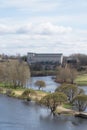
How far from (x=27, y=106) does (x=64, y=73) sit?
65.7m

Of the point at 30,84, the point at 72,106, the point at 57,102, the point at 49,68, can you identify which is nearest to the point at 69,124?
the point at 57,102

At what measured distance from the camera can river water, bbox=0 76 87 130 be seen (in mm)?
48853

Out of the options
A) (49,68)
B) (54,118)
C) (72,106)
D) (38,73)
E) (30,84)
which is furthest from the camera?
(49,68)

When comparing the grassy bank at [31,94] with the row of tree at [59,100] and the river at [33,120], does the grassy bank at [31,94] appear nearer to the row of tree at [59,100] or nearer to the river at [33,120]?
the river at [33,120]

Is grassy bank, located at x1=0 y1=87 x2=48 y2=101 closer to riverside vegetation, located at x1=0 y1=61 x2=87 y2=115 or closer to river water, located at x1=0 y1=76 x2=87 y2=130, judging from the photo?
riverside vegetation, located at x1=0 y1=61 x2=87 y2=115

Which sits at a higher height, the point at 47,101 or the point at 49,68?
the point at 47,101

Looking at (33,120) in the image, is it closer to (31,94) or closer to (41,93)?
(31,94)

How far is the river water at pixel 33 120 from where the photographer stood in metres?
48.9

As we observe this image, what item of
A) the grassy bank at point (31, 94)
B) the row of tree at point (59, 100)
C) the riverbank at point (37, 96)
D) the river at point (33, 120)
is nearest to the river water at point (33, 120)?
the river at point (33, 120)

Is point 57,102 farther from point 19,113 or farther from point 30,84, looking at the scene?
point 30,84

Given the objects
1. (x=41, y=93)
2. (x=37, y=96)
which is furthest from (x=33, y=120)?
(x=41, y=93)

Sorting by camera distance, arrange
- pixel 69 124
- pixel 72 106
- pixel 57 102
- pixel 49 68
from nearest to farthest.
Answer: pixel 69 124 < pixel 57 102 < pixel 72 106 < pixel 49 68

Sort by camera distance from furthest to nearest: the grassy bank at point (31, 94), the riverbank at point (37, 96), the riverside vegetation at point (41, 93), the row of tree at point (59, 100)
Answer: the grassy bank at point (31, 94) < the riverside vegetation at point (41, 93) < the row of tree at point (59, 100) < the riverbank at point (37, 96)

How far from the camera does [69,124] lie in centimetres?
5075
